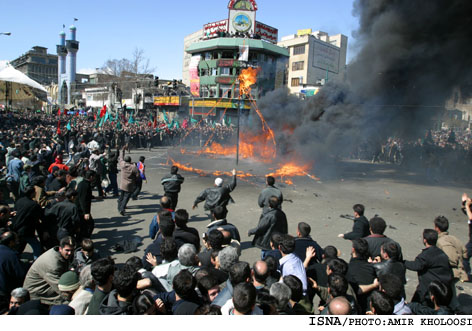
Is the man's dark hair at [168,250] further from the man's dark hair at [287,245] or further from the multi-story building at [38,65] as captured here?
the multi-story building at [38,65]

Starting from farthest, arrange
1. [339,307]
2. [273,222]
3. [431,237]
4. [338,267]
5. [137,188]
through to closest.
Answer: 1. [137,188]
2. [273,222]
3. [431,237]
4. [338,267]
5. [339,307]

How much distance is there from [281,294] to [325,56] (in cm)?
6539

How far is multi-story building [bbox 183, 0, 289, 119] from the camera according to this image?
48.2 meters

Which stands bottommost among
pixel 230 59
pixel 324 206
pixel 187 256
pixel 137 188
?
pixel 324 206

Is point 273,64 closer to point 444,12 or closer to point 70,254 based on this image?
point 444,12

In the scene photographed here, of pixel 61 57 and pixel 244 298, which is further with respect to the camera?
pixel 61 57

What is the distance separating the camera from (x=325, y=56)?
201 feet

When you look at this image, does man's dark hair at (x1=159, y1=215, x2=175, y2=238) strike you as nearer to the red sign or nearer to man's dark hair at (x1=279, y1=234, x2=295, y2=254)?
man's dark hair at (x1=279, y1=234, x2=295, y2=254)

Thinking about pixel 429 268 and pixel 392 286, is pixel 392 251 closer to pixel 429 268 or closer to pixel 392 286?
pixel 429 268

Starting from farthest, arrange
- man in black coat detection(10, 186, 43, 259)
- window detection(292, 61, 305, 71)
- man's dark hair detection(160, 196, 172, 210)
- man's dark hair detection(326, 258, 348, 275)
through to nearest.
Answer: window detection(292, 61, 305, 71), man's dark hair detection(160, 196, 172, 210), man in black coat detection(10, 186, 43, 259), man's dark hair detection(326, 258, 348, 275)

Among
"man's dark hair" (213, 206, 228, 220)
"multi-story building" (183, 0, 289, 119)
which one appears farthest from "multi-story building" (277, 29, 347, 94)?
"man's dark hair" (213, 206, 228, 220)

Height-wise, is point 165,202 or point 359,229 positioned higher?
point 165,202

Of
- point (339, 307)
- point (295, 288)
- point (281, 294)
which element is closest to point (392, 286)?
point (339, 307)

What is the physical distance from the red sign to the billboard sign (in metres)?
8.74
